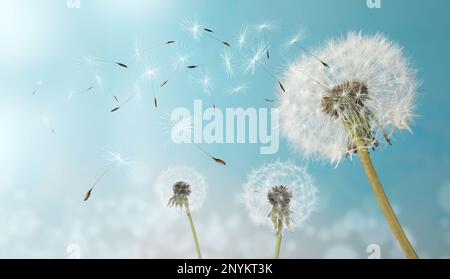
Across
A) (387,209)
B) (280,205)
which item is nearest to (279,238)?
(280,205)

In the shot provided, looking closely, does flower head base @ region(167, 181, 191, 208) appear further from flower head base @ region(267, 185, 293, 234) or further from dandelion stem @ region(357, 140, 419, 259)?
dandelion stem @ region(357, 140, 419, 259)

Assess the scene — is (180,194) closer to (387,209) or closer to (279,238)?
(279,238)

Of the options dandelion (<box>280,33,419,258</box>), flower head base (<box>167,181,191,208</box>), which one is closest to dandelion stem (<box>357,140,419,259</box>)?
dandelion (<box>280,33,419,258</box>)

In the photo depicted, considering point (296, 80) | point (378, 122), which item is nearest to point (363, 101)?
point (378, 122)

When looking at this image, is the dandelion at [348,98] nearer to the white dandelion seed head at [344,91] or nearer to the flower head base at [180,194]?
the white dandelion seed head at [344,91]
